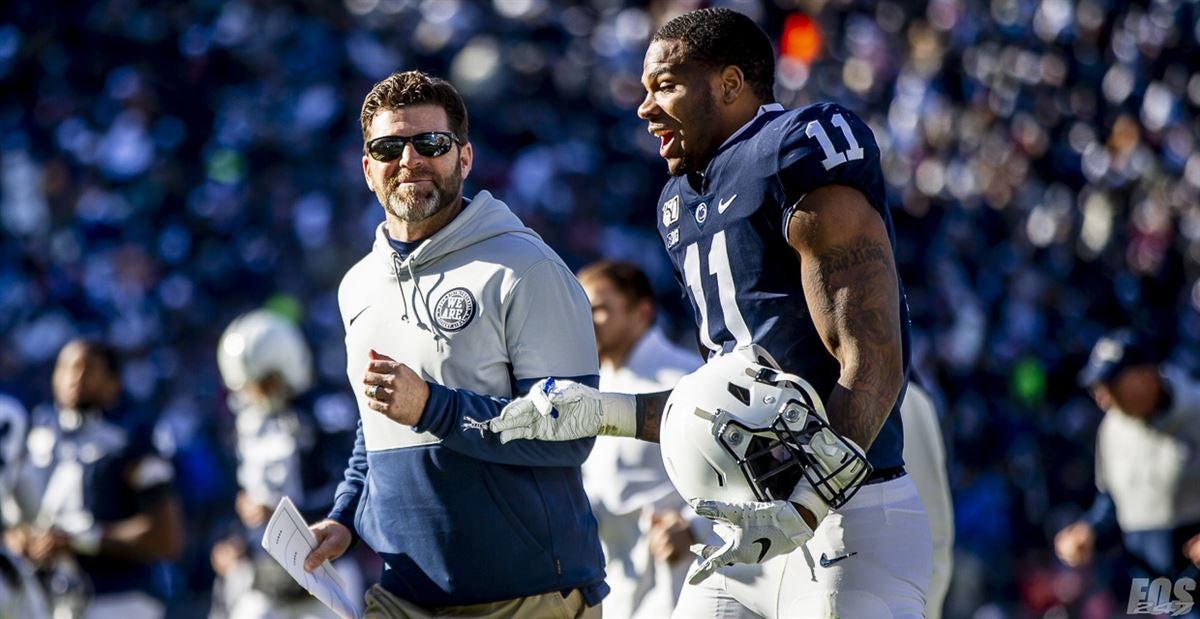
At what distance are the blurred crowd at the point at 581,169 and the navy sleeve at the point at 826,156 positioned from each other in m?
9.65

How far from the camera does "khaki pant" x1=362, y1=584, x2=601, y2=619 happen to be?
162 inches

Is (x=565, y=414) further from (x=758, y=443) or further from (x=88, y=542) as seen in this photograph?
(x=88, y=542)

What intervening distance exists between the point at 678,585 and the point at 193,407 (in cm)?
759

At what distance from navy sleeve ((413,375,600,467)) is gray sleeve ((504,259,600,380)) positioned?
4 cm

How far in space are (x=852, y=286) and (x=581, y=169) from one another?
41.3ft

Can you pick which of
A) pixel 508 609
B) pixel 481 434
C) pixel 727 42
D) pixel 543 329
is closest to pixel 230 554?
pixel 508 609

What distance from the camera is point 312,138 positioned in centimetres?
1575

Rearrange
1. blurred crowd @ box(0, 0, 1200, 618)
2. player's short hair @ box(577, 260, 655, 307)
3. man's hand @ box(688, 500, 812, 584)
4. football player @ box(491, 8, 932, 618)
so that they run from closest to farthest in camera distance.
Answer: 1. man's hand @ box(688, 500, 812, 584)
2. football player @ box(491, 8, 932, 618)
3. player's short hair @ box(577, 260, 655, 307)
4. blurred crowd @ box(0, 0, 1200, 618)

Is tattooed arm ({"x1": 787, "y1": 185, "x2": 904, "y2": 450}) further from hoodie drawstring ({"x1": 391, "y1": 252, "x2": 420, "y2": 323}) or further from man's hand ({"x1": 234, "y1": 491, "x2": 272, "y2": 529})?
man's hand ({"x1": 234, "y1": 491, "x2": 272, "y2": 529})

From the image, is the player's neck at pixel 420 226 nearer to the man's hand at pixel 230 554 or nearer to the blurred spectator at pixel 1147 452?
the man's hand at pixel 230 554

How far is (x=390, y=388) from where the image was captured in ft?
11.9

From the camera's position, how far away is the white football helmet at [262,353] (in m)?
9.01

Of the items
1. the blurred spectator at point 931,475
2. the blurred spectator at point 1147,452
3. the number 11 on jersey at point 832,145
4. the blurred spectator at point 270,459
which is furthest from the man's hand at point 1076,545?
the number 11 on jersey at point 832,145

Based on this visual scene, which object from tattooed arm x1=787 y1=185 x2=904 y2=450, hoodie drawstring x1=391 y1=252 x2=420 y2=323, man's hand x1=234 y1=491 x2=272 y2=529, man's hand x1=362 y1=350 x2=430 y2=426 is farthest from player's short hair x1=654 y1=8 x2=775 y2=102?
man's hand x1=234 y1=491 x2=272 y2=529
